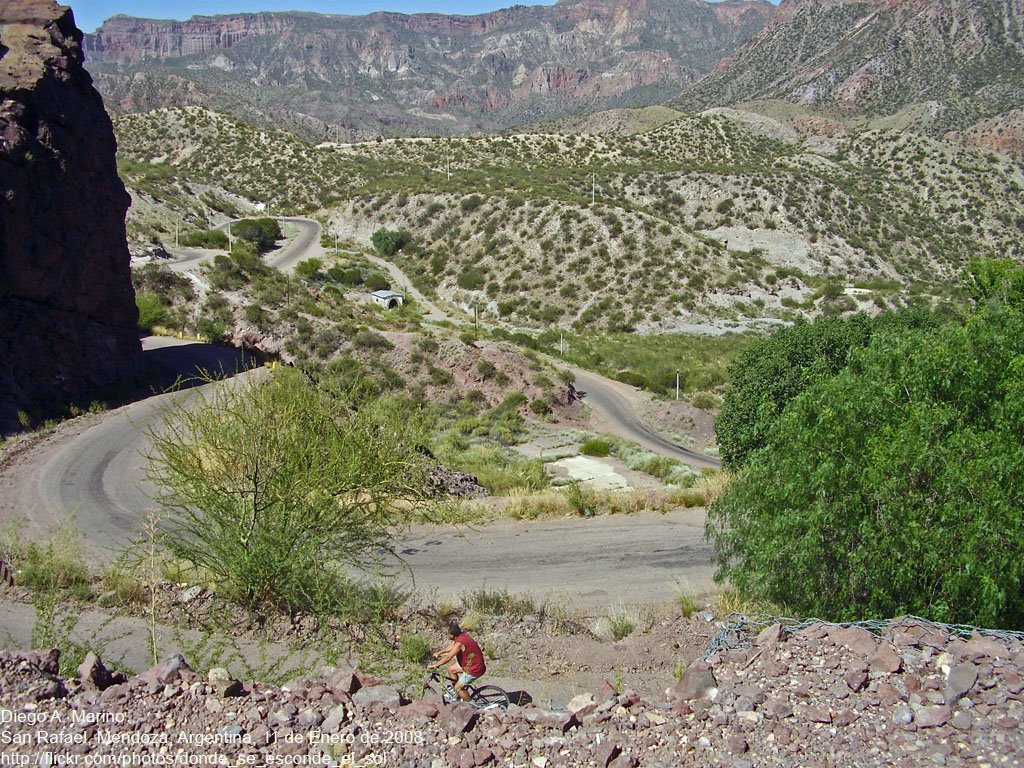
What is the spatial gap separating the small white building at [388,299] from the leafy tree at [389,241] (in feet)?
61.9

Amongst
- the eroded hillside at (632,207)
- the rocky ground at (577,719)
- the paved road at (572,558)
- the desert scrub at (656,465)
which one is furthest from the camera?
the eroded hillside at (632,207)

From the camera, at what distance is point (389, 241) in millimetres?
76938

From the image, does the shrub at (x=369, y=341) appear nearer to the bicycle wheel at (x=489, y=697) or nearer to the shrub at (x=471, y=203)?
the bicycle wheel at (x=489, y=697)

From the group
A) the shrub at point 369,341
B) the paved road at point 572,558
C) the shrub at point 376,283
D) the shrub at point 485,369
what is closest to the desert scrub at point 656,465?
the paved road at point 572,558

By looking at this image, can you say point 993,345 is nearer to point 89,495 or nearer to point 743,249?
point 89,495

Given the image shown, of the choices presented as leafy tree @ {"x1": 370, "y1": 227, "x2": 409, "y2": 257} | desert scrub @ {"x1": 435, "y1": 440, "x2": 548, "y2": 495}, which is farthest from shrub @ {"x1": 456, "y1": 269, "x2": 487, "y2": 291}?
desert scrub @ {"x1": 435, "y1": 440, "x2": 548, "y2": 495}

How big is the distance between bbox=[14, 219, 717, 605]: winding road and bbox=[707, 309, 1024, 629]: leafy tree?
4534 millimetres

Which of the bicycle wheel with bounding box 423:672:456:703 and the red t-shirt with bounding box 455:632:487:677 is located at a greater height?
the red t-shirt with bounding box 455:632:487:677

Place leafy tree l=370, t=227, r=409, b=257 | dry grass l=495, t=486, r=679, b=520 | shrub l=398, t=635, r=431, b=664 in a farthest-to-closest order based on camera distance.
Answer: leafy tree l=370, t=227, r=409, b=257 → dry grass l=495, t=486, r=679, b=520 → shrub l=398, t=635, r=431, b=664

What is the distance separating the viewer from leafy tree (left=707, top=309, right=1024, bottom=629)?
9484 mm

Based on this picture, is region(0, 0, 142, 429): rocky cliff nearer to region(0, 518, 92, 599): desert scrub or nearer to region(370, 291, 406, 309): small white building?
region(0, 518, 92, 599): desert scrub

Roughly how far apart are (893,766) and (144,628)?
9.41 metres

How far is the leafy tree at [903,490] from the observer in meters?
9.48

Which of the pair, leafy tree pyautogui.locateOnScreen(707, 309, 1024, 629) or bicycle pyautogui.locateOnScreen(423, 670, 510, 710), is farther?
leafy tree pyautogui.locateOnScreen(707, 309, 1024, 629)
